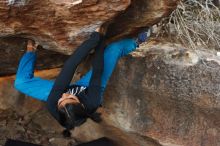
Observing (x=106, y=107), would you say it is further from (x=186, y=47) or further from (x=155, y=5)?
(x=155, y=5)

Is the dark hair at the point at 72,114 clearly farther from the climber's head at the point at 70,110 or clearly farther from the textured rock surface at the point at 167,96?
the textured rock surface at the point at 167,96

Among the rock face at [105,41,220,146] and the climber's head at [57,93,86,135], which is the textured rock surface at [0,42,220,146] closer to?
the rock face at [105,41,220,146]

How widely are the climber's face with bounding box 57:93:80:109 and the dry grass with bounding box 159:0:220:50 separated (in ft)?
3.20

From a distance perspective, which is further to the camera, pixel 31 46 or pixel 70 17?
pixel 31 46

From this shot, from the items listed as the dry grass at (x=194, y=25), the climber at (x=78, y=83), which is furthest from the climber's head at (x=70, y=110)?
the dry grass at (x=194, y=25)

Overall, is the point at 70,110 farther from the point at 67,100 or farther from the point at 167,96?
the point at 167,96

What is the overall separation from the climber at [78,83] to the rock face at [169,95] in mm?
180

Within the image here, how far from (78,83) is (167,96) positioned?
59 cm

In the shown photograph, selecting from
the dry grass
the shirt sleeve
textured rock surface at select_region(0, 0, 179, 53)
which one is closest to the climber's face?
textured rock surface at select_region(0, 0, 179, 53)

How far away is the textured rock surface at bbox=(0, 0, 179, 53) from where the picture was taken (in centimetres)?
265

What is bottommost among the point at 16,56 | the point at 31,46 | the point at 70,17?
the point at 16,56

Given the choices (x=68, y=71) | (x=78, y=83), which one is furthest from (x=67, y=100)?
(x=78, y=83)

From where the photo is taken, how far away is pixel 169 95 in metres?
2.99

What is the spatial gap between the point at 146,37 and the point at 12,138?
1396 millimetres
